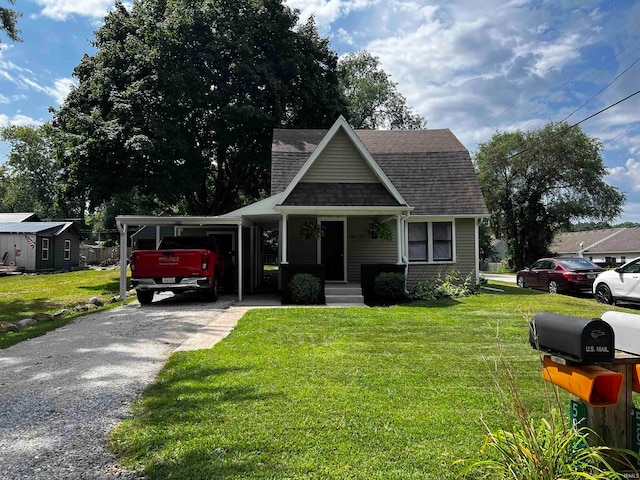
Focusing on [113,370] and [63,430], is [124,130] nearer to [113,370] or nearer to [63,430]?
[113,370]

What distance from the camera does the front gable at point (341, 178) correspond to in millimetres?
13633

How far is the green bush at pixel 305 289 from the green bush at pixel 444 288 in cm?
352

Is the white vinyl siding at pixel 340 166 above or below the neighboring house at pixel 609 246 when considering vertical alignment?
above

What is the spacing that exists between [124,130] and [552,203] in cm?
3734

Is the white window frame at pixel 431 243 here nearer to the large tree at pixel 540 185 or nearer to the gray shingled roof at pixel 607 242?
the large tree at pixel 540 185

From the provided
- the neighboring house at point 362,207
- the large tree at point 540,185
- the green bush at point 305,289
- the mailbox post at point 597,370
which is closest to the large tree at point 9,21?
the neighboring house at point 362,207

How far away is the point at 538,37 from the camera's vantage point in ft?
54.6

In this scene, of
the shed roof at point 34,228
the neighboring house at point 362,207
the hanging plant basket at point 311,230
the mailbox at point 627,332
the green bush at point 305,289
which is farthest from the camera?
the shed roof at point 34,228

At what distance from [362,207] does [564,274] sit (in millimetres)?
8526

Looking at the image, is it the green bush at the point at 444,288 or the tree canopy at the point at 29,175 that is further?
the tree canopy at the point at 29,175

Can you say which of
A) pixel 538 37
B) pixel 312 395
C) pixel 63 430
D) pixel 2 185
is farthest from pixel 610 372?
pixel 2 185

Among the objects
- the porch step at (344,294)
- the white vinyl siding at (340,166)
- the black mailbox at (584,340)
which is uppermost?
the white vinyl siding at (340,166)

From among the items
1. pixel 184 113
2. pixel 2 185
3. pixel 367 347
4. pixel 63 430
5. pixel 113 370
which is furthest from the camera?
pixel 2 185

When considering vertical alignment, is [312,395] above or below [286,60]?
below
